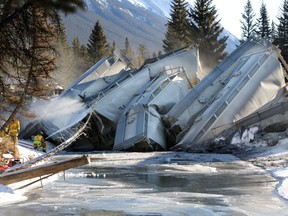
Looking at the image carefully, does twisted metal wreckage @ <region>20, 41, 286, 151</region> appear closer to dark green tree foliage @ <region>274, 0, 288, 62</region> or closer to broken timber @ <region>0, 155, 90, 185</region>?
broken timber @ <region>0, 155, 90, 185</region>

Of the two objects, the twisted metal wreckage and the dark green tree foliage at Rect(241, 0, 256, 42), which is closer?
the twisted metal wreckage

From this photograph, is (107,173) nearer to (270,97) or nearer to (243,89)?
(243,89)

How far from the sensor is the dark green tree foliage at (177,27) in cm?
6419

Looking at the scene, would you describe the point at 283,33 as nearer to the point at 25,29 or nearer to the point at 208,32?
the point at 208,32

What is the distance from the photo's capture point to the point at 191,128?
993 inches

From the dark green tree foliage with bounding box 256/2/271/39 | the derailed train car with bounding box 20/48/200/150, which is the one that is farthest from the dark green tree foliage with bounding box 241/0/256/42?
the derailed train car with bounding box 20/48/200/150

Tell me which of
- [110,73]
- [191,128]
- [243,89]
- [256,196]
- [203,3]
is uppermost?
[203,3]

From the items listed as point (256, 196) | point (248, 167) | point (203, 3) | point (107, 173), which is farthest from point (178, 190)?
point (203, 3)

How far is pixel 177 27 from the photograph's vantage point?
214 feet

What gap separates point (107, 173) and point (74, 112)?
14.4m

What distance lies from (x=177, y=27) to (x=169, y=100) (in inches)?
1497

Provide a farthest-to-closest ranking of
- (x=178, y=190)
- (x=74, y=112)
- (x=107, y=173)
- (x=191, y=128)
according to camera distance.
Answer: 1. (x=74, y=112)
2. (x=191, y=128)
3. (x=107, y=173)
4. (x=178, y=190)

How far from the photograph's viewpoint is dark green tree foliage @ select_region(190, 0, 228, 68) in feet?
199

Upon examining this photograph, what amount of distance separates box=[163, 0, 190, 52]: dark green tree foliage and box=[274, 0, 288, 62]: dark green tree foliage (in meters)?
10.8
